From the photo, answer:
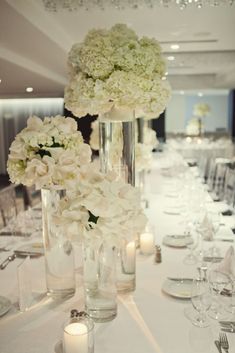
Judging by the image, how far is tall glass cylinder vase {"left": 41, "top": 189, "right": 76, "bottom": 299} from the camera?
1788 millimetres

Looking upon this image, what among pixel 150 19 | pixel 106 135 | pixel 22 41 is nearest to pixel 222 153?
pixel 150 19

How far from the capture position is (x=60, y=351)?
56.9 inches

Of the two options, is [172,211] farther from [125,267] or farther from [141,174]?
[125,267]

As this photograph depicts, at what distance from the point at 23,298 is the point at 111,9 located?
11.4ft

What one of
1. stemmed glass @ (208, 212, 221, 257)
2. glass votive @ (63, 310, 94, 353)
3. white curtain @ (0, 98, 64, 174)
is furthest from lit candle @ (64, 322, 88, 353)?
white curtain @ (0, 98, 64, 174)

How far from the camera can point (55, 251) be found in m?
1.80

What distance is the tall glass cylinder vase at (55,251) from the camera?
70.4 inches

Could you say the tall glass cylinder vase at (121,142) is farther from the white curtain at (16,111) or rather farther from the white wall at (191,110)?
the white wall at (191,110)

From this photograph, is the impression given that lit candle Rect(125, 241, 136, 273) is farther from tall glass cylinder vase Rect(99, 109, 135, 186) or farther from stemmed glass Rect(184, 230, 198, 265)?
stemmed glass Rect(184, 230, 198, 265)

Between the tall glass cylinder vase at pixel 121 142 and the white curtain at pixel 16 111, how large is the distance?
7948 mm

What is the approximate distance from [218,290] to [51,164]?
0.85 metres

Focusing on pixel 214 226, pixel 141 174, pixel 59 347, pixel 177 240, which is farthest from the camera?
pixel 141 174

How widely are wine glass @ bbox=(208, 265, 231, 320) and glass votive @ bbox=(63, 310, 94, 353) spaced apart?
1.74 feet

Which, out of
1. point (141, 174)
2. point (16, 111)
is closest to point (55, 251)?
point (141, 174)
